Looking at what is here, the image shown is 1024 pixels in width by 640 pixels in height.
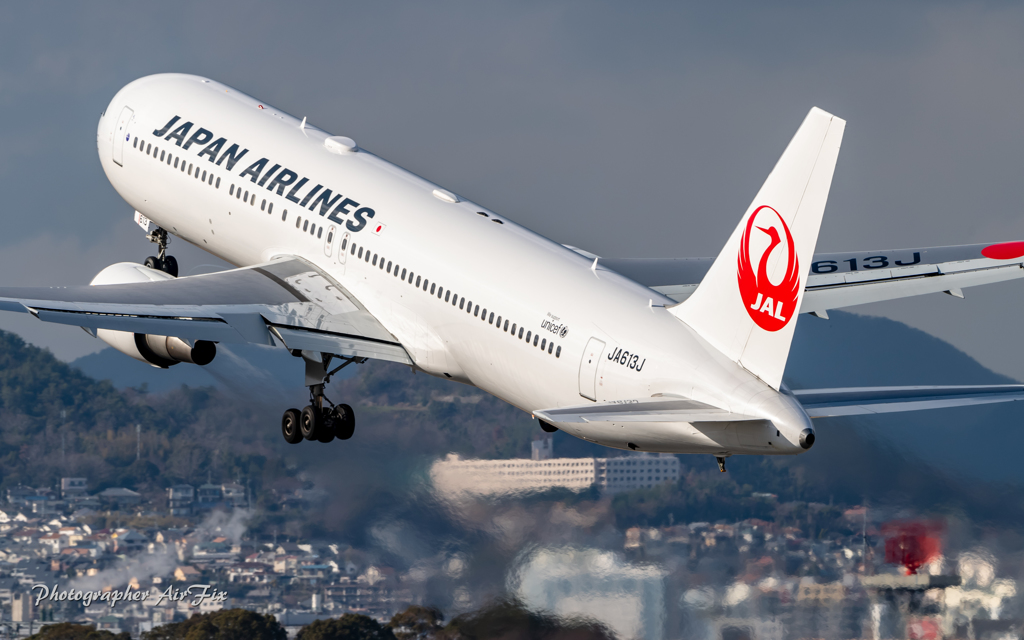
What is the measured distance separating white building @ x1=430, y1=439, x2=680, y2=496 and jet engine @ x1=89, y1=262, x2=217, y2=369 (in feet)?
32.3

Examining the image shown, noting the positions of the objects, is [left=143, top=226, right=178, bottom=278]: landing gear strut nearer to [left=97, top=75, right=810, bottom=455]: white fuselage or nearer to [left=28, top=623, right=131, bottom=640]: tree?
[left=97, top=75, right=810, bottom=455]: white fuselage

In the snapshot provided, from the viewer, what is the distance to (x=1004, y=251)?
123 feet

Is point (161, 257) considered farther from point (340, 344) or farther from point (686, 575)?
point (686, 575)

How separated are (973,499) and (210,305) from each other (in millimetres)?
22442

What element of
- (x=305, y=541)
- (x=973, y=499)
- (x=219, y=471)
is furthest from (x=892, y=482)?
(x=219, y=471)

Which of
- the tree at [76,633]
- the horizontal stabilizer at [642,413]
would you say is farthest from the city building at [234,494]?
the horizontal stabilizer at [642,413]

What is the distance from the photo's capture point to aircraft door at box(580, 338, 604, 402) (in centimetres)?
3225

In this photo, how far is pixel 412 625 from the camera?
46781 millimetres

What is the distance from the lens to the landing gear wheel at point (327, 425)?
1548 inches

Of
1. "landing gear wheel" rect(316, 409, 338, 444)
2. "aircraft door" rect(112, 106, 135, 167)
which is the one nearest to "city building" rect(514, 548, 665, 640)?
"landing gear wheel" rect(316, 409, 338, 444)

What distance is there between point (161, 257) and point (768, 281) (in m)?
22.1

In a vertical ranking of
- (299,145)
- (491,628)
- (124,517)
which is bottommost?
(491,628)

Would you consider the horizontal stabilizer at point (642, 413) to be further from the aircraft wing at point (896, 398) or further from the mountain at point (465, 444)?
the mountain at point (465, 444)

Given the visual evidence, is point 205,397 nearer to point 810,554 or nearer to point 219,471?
point 219,471
